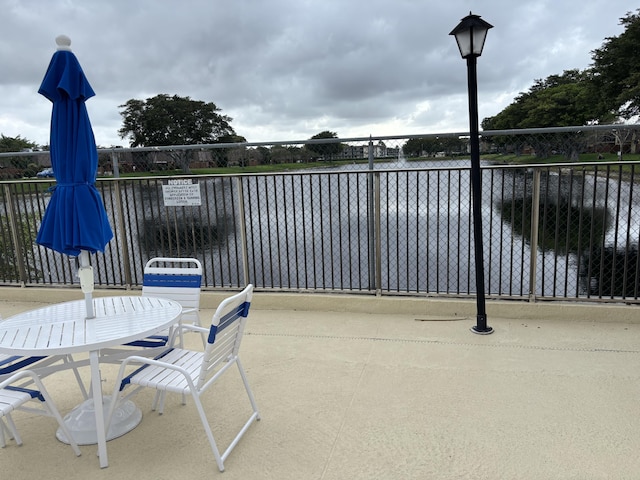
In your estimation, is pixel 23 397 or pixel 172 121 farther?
pixel 172 121

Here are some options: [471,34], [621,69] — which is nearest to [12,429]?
[471,34]

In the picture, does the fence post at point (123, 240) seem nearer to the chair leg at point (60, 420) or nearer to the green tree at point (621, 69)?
the chair leg at point (60, 420)

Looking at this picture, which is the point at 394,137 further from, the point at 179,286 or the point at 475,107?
the point at 179,286

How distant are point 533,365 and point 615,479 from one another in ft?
4.55

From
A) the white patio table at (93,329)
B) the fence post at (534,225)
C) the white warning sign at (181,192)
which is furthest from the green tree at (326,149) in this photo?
the white patio table at (93,329)

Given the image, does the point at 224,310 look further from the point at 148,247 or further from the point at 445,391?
the point at 148,247

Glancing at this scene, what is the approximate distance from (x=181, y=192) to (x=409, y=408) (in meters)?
3.54

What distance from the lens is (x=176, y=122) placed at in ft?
129

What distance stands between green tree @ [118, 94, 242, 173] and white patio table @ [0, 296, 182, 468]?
110 ft

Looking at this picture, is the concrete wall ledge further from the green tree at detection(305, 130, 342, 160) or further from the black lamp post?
the green tree at detection(305, 130, 342, 160)

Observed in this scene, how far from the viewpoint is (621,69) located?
31.9m

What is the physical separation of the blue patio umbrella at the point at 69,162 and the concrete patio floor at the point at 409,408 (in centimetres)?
126

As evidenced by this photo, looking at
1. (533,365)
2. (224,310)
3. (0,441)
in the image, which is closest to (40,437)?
(0,441)

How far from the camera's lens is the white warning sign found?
5094mm
